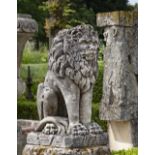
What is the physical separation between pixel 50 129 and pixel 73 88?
48cm

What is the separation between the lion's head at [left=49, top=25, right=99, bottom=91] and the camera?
241 inches

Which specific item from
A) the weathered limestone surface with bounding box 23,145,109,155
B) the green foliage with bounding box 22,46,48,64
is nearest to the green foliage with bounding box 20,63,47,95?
the green foliage with bounding box 22,46,48,64

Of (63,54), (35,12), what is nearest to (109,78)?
(63,54)

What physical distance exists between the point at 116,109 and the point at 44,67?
8348mm

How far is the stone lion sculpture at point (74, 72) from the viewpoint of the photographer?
612 centimetres

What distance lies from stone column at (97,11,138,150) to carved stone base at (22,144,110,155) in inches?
101

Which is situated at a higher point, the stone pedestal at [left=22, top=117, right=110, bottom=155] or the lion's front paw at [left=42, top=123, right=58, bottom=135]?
the lion's front paw at [left=42, top=123, right=58, bottom=135]

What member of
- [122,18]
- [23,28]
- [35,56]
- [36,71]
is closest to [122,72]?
[122,18]

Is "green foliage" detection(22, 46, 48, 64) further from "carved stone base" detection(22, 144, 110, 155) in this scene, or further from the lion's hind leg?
"carved stone base" detection(22, 144, 110, 155)

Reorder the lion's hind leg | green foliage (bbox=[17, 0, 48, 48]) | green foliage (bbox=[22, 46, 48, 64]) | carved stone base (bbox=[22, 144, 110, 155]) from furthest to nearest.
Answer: green foliage (bbox=[22, 46, 48, 64])
green foliage (bbox=[17, 0, 48, 48])
the lion's hind leg
carved stone base (bbox=[22, 144, 110, 155])

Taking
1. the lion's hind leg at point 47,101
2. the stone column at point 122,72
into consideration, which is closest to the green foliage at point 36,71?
the stone column at point 122,72

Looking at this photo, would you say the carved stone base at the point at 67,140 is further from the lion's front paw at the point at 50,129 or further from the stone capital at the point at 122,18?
the stone capital at the point at 122,18

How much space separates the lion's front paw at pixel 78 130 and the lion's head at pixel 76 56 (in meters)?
0.39

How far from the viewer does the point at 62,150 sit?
235 inches
